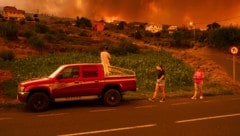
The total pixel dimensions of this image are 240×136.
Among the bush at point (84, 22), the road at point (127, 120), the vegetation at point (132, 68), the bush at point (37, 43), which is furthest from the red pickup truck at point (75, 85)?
the bush at point (84, 22)

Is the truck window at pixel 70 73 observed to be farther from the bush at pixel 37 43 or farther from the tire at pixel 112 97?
the bush at pixel 37 43

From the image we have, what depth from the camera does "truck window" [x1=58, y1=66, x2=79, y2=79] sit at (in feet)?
55.4

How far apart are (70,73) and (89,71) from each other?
90 cm

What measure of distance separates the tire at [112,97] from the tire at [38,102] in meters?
2.75

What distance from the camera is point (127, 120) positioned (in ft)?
43.4

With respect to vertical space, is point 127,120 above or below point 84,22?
below

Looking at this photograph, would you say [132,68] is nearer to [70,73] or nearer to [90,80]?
[90,80]

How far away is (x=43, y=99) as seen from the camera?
53.5 ft

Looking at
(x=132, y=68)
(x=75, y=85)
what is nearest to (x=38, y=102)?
(x=75, y=85)

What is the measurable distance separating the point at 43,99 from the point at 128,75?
4321mm

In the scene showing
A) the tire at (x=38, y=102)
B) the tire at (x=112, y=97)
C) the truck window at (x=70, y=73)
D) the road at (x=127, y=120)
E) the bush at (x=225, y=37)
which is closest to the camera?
the road at (x=127, y=120)

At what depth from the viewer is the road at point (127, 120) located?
11.1 m

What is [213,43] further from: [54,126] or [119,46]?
[54,126]

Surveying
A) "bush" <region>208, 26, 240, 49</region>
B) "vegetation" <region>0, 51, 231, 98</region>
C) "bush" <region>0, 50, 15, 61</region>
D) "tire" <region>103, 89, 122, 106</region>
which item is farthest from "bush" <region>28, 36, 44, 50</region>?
"tire" <region>103, 89, 122, 106</region>
